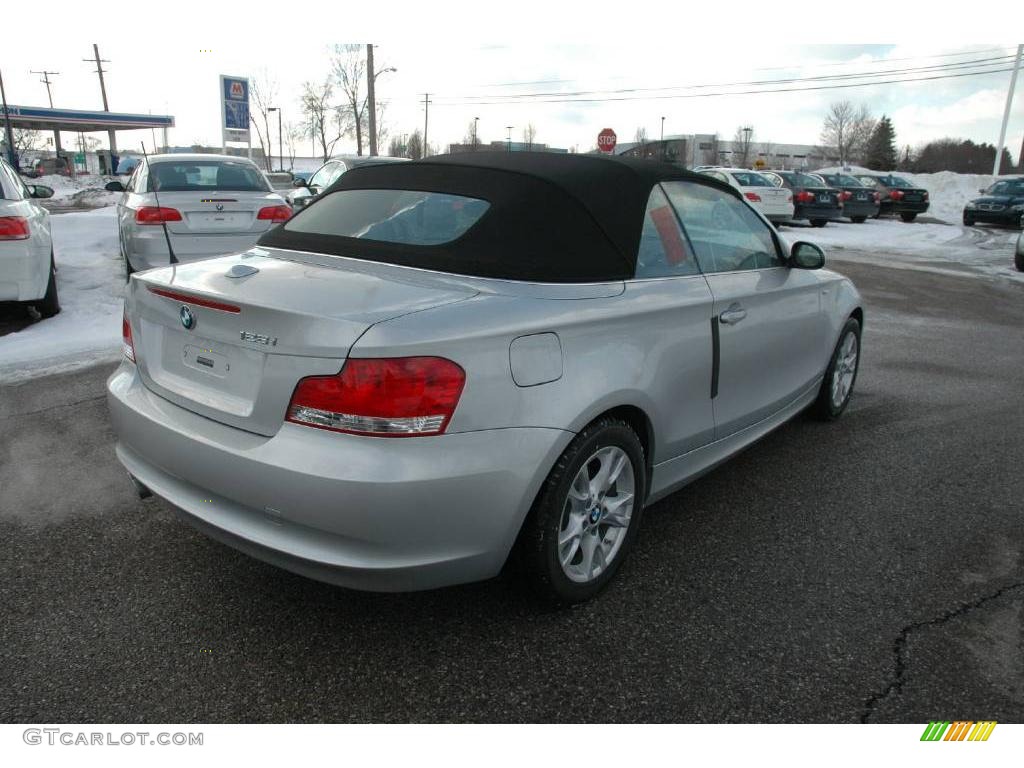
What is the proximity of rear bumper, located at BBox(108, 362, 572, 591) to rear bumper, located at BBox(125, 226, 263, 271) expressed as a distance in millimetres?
5892

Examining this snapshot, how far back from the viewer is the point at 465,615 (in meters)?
2.74

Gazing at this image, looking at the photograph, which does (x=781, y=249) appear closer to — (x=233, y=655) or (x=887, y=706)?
(x=887, y=706)

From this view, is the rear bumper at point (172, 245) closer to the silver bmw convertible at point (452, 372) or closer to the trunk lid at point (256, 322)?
the silver bmw convertible at point (452, 372)

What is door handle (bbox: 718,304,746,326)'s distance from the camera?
3.29 meters

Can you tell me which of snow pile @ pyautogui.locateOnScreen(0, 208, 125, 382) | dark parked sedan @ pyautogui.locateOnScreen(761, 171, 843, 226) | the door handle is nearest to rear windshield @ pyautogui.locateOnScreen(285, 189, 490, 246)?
the door handle

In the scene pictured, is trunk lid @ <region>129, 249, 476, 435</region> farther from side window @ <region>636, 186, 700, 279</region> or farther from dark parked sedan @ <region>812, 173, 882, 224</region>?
dark parked sedan @ <region>812, 173, 882, 224</region>

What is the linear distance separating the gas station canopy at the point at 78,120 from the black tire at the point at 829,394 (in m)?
54.4

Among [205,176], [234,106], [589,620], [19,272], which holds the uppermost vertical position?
[234,106]

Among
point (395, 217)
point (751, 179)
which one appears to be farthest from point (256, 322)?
point (751, 179)

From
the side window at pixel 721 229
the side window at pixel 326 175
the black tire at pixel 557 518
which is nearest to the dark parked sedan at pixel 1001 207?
the side window at pixel 326 175

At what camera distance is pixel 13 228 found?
20.8 feet

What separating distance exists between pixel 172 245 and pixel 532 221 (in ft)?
20.1

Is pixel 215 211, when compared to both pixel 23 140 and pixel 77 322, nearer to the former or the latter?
pixel 77 322

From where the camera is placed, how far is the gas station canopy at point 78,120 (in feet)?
158
